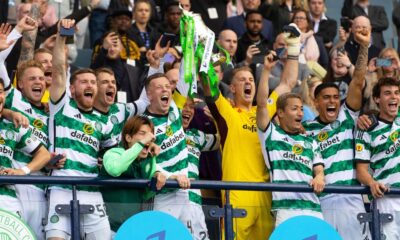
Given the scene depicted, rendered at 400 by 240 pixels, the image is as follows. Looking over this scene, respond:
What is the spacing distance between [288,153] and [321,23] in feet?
20.9

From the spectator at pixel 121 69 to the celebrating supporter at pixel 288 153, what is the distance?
2757 millimetres

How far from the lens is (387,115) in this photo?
12.9m

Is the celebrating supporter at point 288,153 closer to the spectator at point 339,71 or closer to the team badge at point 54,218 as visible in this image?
the team badge at point 54,218

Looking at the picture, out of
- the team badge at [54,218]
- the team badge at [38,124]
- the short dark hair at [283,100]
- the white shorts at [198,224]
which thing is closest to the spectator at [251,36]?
the short dark hair at [283,100]

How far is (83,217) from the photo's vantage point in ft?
37.9

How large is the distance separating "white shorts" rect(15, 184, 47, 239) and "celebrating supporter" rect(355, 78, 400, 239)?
3.00 meters

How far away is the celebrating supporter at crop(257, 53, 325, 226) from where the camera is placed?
12.4 m

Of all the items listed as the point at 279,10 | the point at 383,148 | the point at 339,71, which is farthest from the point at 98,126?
the point at 279,10

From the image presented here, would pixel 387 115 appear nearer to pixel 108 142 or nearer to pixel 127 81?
pixel 108 142

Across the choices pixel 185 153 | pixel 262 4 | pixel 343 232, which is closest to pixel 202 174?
pixel 185 153

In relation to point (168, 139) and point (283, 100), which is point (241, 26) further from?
point (168, 139)

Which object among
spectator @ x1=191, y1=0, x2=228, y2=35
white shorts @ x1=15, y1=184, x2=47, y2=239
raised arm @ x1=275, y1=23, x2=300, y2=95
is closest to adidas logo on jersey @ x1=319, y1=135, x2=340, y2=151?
raised arm @ x1=275, y1=23, x2=300, y2=95

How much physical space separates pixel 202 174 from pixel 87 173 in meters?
1.73

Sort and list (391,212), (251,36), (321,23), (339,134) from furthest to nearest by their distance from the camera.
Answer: (321,23)
(251,36)
(339,134)
(391,212)
